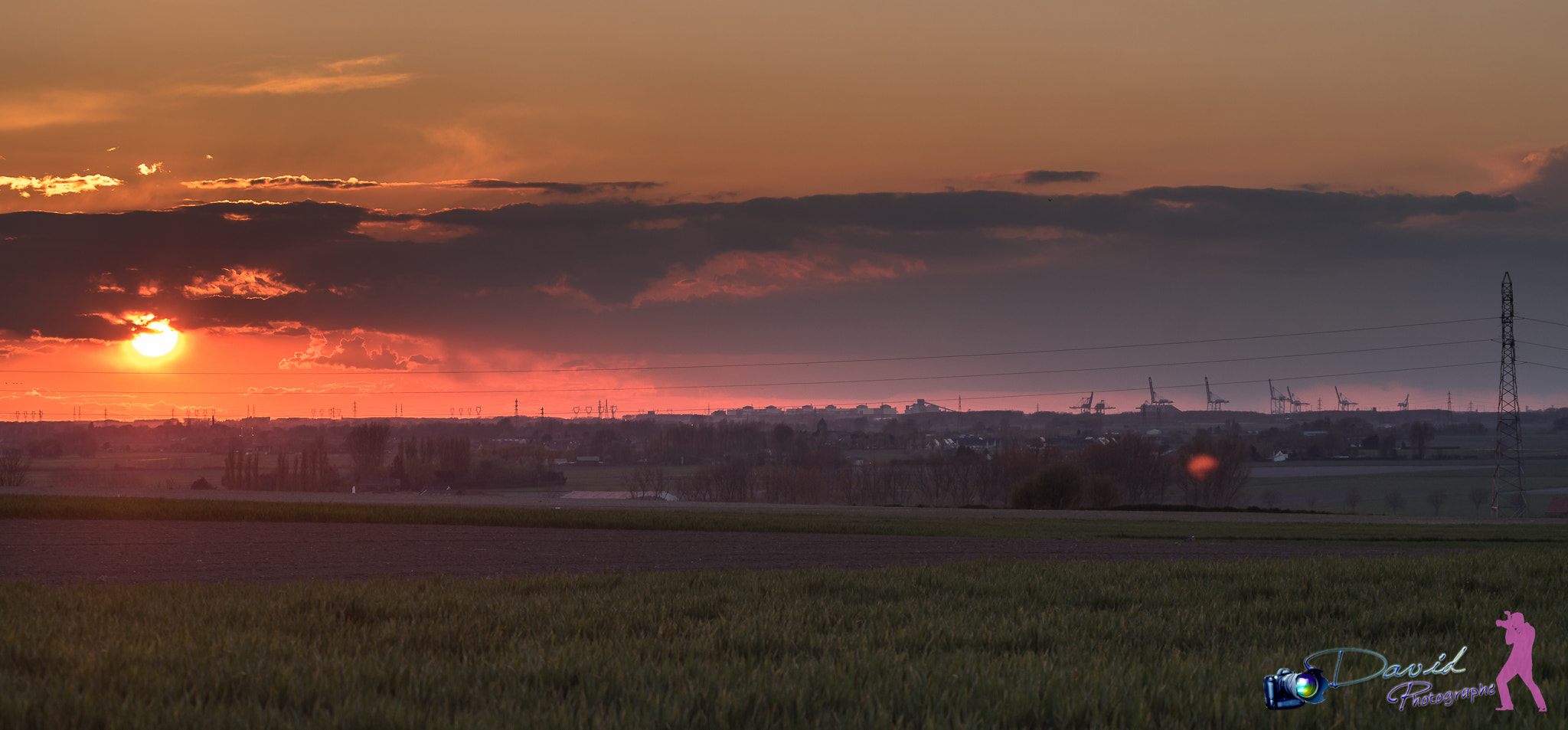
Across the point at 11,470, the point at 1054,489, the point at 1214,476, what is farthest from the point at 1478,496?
the point at 11,470

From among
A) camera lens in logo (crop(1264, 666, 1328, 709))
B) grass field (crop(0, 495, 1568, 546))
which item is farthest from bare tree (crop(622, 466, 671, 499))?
camera lens in logo (crop(1264, 666, 1328, 709))

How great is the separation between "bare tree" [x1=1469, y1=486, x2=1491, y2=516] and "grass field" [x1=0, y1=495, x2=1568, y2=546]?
121 m

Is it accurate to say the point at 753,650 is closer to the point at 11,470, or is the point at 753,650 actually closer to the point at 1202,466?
the point at 1202,466

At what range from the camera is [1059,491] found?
9112cm

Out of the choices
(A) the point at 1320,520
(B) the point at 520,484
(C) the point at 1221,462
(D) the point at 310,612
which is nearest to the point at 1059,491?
(A) the point at 1320,520

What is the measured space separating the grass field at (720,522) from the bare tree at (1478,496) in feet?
398

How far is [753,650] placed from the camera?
950 centimetres

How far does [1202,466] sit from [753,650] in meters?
148

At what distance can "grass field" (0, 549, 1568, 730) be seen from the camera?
6758 mm

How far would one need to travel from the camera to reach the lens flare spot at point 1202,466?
5684 inches

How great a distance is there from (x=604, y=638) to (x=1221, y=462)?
149624 mm

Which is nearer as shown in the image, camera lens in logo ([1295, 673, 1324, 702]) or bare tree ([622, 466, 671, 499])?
camera lens in logo ([1295, 673, 1324, 702])

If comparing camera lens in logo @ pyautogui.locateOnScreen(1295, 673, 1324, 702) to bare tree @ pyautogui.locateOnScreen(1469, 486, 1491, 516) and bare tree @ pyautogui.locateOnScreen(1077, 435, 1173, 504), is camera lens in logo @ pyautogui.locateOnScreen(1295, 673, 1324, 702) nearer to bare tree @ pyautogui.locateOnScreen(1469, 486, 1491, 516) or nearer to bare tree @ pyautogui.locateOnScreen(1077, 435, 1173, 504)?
bare tree @ pyautogui.locateOnScreen(1077, 435, 1173, 504)

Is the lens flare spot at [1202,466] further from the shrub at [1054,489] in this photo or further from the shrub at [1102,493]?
the shrub at [1054,489]
